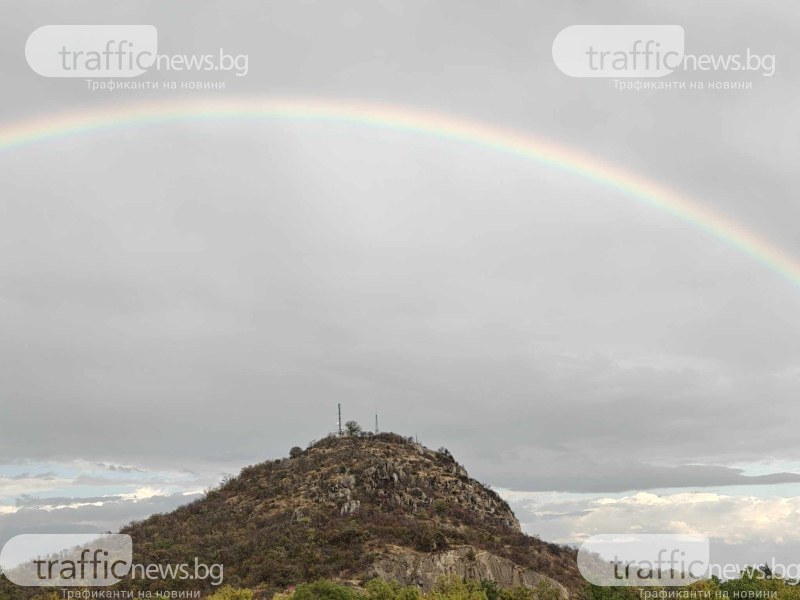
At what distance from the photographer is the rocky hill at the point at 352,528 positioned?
8994 cm

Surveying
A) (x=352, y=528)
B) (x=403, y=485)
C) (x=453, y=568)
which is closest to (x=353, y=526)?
(x=352, y=528)

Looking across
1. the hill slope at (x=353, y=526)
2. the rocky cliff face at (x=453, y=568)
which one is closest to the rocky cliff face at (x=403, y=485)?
the hill slope at (x=353, y=526)

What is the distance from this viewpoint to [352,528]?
98812mm

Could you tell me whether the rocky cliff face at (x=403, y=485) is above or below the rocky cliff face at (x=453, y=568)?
above

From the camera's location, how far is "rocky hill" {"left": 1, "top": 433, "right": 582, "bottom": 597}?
89938mm

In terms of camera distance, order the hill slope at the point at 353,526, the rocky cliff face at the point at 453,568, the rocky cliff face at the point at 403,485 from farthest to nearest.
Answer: the rocky cliff face at the point at 403,485 < the hill slope at the point at 353,526 < the rocky cliff face at the point at 453,568

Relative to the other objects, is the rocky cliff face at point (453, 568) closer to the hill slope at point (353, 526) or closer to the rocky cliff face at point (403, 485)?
the hill slope at point (353, 526)

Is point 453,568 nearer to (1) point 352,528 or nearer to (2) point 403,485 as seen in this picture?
(1) point 352,528

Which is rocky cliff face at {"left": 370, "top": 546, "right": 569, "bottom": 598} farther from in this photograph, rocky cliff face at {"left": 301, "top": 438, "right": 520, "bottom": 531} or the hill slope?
rocky cliff face at {"left": 301, "top": 438, "right": 520, "bottom": 531}

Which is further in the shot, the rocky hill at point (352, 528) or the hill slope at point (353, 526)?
the hill slope at point (353, 526)

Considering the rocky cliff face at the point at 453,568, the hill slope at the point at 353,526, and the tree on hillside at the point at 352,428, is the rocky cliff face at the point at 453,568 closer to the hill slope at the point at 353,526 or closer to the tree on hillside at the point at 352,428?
the hill slope at the point at 353,526

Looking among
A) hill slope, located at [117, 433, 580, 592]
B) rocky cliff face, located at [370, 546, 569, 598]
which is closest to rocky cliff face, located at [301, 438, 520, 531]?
hill slope, located at [117, 433, 580, 592]

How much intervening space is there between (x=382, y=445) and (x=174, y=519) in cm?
4268

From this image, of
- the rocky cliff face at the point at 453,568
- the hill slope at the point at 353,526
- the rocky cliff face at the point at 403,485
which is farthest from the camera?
the rocky cliff face at the point at 403,485
